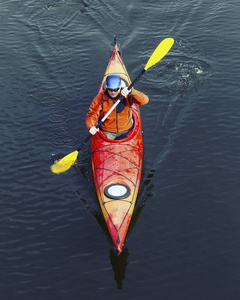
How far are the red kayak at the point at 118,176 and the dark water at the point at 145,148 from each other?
0.50m

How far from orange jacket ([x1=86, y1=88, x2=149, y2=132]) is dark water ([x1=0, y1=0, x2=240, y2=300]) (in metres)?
1.20

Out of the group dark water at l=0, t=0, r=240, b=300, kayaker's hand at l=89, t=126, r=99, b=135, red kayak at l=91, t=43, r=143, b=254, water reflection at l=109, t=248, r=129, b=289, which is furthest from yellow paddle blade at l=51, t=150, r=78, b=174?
water reflection at l=109, t=248, r=129, b=289

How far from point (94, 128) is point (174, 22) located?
7.90 m

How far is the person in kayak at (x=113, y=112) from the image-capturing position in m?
8.55

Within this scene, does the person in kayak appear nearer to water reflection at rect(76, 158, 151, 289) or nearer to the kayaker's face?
the kayaker's face

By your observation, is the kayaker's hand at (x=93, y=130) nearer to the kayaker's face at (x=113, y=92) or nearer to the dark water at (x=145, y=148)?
the kayaker's face at (x=113, y=92)

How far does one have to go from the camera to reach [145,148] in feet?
31.5

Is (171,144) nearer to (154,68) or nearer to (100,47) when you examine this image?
(154,68)

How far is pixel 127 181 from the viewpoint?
8.00 meters

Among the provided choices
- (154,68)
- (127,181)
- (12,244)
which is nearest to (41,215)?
(12,244)

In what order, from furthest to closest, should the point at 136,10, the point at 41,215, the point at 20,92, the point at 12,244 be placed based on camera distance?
1. the point at 136,10
2. the point at 20,92
3. the point at 41,215
4. the point at 12,244

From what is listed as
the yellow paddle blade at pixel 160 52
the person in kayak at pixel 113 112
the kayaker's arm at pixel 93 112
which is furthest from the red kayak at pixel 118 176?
the yellow paddle blade at pixel 160 52

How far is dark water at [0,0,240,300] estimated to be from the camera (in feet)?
23.1

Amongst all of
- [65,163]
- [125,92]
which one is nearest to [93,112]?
[125,92]
